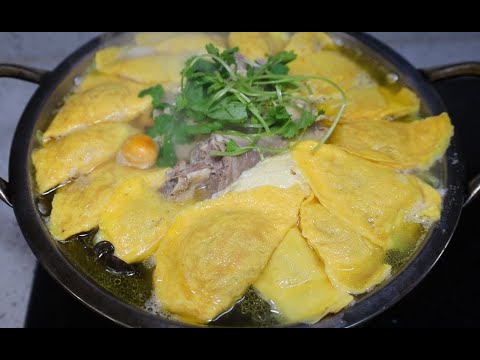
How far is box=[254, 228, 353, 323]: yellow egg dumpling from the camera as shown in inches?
80.4

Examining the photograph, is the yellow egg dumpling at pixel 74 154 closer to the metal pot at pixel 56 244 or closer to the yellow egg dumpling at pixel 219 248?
the metal pot at pixel 56 244

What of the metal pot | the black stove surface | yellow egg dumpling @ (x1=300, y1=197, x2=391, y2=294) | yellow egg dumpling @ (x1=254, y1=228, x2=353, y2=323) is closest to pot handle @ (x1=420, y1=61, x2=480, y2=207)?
the metal pot

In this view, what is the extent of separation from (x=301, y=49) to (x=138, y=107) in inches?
42.2

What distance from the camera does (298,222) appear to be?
2.29 meters

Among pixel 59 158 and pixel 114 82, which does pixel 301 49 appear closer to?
pixel 114 82

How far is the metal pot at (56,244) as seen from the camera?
78.9 inches

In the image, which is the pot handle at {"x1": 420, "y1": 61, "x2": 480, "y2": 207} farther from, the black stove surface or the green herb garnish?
the green herb garnish

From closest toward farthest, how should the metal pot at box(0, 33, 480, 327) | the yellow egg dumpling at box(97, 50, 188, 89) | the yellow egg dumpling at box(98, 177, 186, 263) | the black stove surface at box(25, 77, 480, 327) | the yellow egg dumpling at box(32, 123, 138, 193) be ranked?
1. the metal pot at box(0, 33, 480, 327)
2. the yellow egg dumpling at box(98, 177, 186, 263)
3. the yellow egg dumpling at box(32, 123, 138, 193)
4. the black stove surface at box(25, 77, 480, 327)
5. the yellow egg dumpling at box(97, 50, 188, 89)

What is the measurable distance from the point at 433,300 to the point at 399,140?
0.95 m

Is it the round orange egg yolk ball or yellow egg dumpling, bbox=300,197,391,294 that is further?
the round orange egg yolk ball

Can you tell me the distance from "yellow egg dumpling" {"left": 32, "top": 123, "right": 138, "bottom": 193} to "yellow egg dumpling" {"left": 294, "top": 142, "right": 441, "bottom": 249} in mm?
961

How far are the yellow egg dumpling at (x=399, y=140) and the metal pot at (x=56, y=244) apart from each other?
0.09m

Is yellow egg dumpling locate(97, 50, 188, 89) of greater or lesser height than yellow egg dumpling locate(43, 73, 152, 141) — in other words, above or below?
above

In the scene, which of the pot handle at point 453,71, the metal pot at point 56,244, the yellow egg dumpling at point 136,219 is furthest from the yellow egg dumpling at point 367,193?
the yellow egg dumpling at point 136,219
